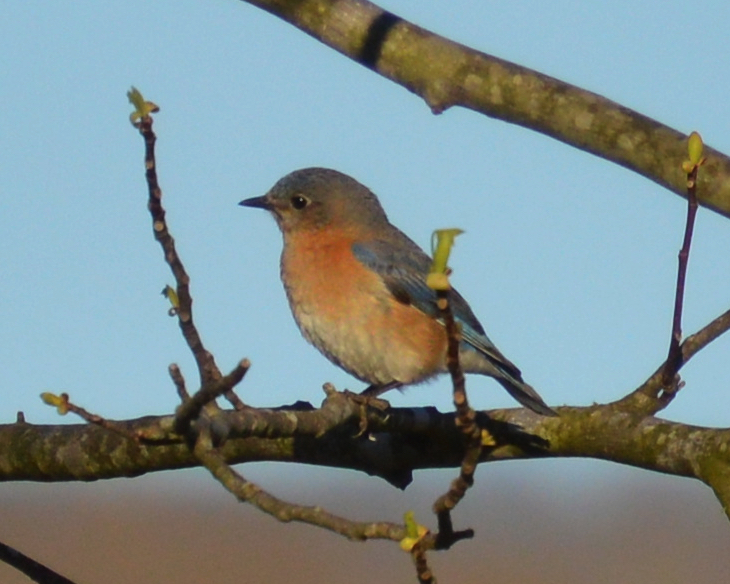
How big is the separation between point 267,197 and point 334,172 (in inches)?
20.6

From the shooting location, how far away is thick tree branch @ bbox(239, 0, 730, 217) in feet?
15.4

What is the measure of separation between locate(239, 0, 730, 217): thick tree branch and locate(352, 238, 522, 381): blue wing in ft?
10.1

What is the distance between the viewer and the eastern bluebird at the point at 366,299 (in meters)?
8.03

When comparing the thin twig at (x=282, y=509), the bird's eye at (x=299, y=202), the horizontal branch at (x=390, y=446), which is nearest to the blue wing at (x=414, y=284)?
the bird's eye at (x=299, y=202)

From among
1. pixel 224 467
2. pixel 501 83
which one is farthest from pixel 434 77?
pixel 224 467

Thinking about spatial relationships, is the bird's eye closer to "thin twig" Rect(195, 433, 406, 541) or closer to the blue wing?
the blue wing

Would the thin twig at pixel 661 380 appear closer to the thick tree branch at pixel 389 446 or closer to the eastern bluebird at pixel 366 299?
the thick tree branch at pixel 389 446

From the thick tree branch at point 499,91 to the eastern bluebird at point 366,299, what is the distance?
2629 mm

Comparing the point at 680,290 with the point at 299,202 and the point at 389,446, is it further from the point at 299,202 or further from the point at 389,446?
the point at 299,202

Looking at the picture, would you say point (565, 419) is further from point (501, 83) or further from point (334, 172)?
point (334, 172)

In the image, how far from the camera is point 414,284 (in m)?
8.45

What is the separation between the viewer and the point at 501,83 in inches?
192

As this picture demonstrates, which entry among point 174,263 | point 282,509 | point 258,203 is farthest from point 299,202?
point 282,509

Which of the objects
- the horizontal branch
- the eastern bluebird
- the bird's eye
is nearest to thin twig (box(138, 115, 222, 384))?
the horizontal branch
